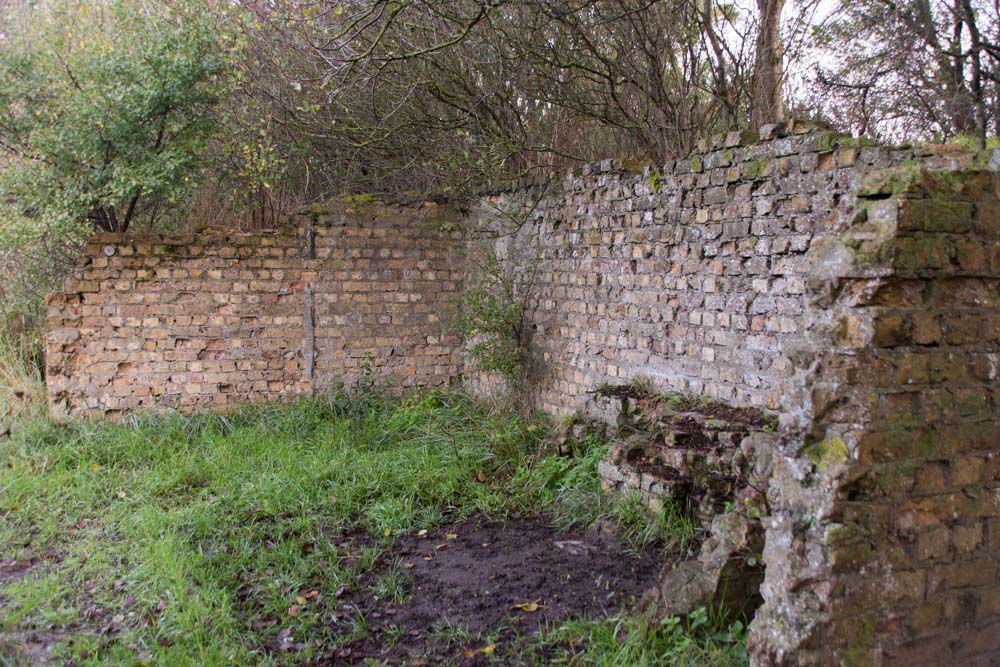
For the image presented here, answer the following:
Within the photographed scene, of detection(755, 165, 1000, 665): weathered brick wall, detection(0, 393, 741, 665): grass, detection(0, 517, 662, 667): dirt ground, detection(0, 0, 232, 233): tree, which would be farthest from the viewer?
detection(0, 0, 232, 233): tree

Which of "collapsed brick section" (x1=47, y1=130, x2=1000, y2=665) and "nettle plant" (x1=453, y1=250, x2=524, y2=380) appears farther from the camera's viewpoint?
"nettle plant" (x1=453, y1=250, x2=524, y2=380)

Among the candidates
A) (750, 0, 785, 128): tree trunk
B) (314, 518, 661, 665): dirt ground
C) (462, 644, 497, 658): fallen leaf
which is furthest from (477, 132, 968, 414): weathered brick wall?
(462, 644, 497, 658): fallen leaf

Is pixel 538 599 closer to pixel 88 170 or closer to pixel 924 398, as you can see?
pixel 924 398

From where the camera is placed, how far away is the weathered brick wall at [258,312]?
780 centimetres

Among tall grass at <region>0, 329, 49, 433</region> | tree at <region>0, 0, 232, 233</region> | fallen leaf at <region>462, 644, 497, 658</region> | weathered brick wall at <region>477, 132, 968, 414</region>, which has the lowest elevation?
Result: fallen leaf at <region>462, 644, 497, 658</region>

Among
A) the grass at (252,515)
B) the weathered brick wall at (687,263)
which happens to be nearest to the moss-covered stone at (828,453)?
the weathered brick wall at (687,263)

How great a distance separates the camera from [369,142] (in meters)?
7.52

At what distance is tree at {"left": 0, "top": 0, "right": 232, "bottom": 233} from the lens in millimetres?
7281

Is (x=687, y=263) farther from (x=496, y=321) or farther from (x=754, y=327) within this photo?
(x=496, y=321)

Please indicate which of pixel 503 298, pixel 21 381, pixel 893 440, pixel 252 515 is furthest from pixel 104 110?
pixel 893 440

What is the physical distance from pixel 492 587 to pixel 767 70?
522cm

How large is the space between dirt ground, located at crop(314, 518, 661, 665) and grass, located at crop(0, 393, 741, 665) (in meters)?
0.14

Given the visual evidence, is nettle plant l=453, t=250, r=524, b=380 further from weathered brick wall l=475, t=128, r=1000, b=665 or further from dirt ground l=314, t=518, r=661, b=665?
weathered brick wall l=475, t=128, r=1000, b=665

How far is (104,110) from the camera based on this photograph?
7.20 meters
